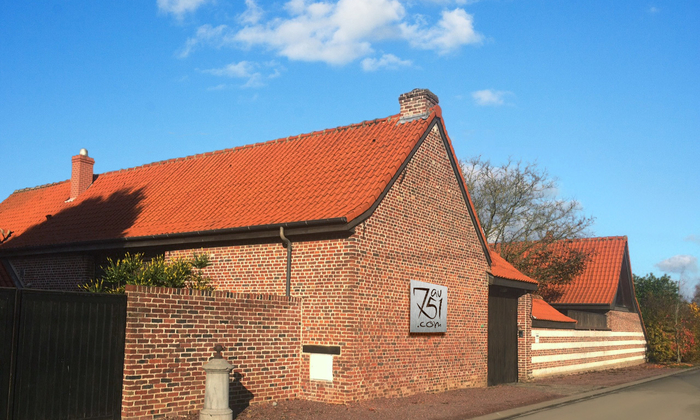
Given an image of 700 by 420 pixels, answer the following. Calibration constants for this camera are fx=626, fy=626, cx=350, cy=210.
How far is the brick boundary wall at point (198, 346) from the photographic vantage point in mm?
9904

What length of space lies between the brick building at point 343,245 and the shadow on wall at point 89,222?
7 centimetres

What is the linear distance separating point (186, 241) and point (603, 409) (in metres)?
10.1

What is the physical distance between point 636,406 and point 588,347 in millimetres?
12674

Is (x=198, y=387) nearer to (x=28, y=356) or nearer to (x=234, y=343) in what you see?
(x=234, y=343)

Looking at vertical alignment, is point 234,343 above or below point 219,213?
below

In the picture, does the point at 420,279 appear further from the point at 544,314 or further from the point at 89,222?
the point at 544,314

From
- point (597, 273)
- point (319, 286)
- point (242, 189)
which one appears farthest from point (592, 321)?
point (319, 286)

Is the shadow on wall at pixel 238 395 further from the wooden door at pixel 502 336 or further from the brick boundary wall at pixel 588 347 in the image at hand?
the brick boundary wall at pixel 588 347

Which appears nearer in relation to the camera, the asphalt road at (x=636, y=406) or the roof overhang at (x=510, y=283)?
the asphalt road at (x=636, y=406)

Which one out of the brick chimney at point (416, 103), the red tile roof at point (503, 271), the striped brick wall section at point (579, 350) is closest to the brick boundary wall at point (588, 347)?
the striped brick wall section at point (579, 350)

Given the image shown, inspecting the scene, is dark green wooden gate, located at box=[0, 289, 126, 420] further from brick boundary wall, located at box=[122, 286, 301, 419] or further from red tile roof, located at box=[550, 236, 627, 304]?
red tile roof, located at box=[550, 236, 627, 304]

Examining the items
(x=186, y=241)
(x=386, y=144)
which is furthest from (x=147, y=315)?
(x=386, y=144)

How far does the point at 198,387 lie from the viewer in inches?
Result: 423

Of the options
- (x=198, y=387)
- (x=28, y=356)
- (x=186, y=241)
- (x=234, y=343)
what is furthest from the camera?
(x=186, y=241)
